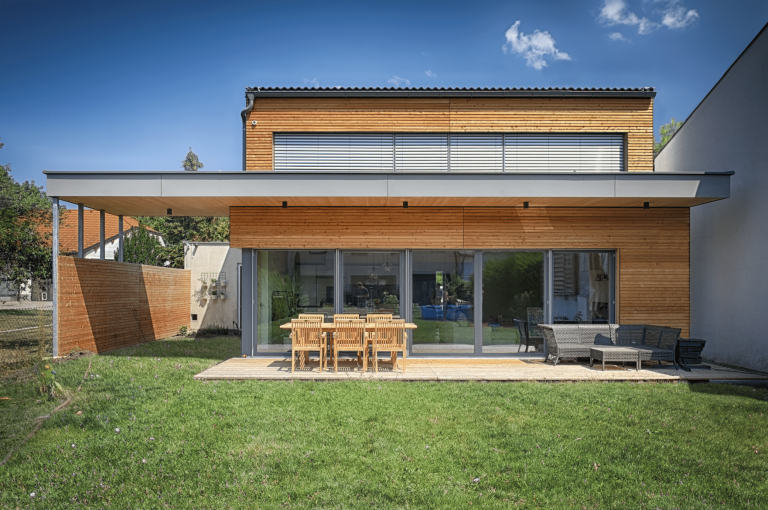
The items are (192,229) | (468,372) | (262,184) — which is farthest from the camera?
(192,229)

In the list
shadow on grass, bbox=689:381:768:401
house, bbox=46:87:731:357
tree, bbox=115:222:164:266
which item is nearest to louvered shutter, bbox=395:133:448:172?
house, bbox=46:87:731:357

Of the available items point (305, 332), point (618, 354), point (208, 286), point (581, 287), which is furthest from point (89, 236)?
point (618, 354)

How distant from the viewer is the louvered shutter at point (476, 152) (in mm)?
10422

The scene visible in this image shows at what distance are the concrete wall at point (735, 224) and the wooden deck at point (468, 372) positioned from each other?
175 centimetres

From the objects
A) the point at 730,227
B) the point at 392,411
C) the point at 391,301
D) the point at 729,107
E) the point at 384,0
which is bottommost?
the point at 392,411

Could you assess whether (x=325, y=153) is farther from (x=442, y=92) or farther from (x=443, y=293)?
(x=443, y=293)

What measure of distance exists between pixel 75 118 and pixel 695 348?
870 inches

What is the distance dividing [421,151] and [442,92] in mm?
1400

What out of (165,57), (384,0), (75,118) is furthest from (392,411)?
(75,118)

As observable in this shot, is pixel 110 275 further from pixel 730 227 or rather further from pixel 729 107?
pixel 729 107

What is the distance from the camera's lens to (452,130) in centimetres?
1035

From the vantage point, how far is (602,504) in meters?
3.40

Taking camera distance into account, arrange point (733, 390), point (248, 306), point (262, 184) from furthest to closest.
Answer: point (248, 306), point (262, 184), point (733, 390)

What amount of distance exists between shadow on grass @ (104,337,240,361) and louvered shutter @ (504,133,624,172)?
311 inches
